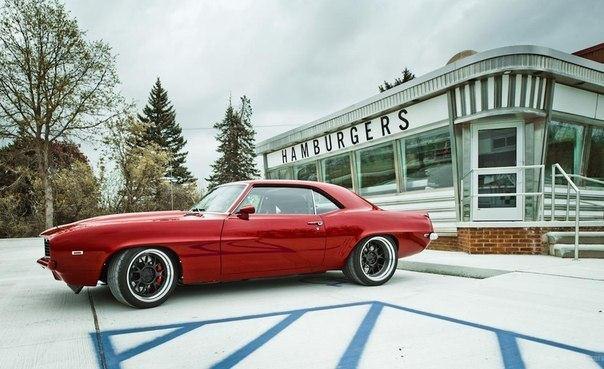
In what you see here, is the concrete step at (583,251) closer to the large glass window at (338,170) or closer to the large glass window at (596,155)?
the large glass window at (596,155)

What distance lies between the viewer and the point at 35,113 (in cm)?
2197

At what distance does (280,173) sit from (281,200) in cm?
1231

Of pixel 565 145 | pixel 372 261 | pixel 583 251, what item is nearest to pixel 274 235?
pixel 372 261

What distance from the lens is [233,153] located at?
4897cm

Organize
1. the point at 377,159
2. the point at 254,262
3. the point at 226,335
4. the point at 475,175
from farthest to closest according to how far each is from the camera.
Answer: the point at 377,159 → the point at 475,175 → the point at 254,262 → the point at 226,335

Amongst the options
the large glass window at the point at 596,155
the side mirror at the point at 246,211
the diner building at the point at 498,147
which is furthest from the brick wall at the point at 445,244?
the side mirror at the point at 246,211

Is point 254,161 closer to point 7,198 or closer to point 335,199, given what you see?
point 7,198

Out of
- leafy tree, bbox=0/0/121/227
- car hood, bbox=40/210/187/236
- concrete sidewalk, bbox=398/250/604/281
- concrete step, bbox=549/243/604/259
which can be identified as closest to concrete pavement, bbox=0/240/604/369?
concrete sidewalk, bbox=398/250/604/281

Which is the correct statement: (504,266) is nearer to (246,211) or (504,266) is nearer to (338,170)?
(246,211)

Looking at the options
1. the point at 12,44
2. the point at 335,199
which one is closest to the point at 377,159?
the point at 335,199

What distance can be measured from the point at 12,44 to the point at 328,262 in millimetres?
23354

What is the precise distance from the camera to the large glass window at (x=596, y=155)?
10438 millimetres

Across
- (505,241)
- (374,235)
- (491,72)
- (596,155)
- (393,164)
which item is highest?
(491,72)

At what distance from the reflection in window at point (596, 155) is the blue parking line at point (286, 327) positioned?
8.83 meters
